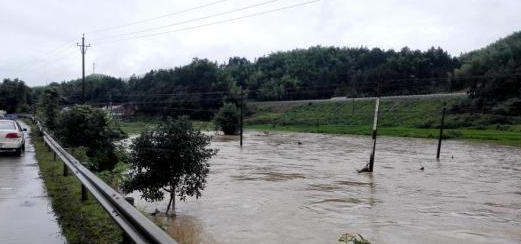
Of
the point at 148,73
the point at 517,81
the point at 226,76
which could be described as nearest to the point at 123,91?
the point at 148,73

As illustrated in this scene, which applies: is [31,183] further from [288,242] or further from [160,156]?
[288,242]

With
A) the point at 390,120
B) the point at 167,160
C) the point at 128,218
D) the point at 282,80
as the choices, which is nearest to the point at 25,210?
the point at 128,218

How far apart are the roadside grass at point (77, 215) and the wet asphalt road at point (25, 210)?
0.43 feet

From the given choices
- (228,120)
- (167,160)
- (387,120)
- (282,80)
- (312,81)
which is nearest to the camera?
(167,160)

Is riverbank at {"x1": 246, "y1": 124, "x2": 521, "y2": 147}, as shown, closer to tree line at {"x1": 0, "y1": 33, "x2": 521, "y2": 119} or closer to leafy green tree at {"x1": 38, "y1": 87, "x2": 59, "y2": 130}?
tree line at {"x1": 0, "y1": 33, "x2": 521, "y2": 119}

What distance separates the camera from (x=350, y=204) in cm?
1817

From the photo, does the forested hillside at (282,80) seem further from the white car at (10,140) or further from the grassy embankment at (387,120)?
the white car at (10,140)

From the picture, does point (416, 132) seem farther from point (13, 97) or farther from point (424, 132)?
point (13, 97)

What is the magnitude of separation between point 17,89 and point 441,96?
228 ft

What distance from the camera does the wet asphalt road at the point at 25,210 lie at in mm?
6574

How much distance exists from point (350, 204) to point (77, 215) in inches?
482

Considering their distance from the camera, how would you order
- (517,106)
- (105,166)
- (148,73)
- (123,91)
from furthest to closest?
(148,73) < (123,91) < (517,106) < (105,166)

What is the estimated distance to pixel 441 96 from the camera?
83.8 m

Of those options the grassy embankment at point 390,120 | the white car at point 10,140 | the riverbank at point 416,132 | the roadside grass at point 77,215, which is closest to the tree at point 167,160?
the roadside grass at point 77,215
